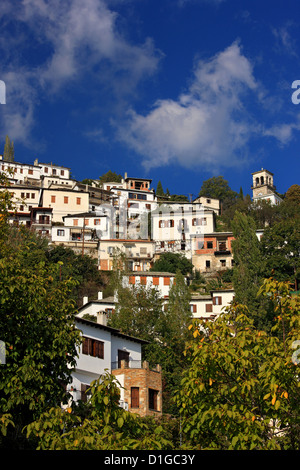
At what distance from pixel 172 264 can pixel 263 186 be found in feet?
189

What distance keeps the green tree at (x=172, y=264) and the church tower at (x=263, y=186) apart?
156 feet

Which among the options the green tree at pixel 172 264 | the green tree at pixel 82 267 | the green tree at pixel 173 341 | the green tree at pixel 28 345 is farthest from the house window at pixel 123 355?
the green tree at pixel 172 264

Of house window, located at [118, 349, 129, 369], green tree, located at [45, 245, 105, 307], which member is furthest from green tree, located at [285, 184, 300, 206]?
house window, located at [118, 349, 129, 369]

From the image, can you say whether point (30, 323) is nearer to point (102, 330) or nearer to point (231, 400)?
point (231, 400)

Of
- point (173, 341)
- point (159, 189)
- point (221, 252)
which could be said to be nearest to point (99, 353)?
point (173, 341)

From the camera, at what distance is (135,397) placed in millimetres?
35656

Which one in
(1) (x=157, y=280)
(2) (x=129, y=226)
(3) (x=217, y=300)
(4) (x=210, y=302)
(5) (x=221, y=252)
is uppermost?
(2) (x=129, y=226)

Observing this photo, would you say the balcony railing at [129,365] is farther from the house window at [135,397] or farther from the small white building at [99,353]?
the house window at [135,397]

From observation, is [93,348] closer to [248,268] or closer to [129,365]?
[129,365]

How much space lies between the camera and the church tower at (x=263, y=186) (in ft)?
410

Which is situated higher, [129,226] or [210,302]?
[129,226]

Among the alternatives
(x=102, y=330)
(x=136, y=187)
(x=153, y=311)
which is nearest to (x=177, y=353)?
(x=153, y=311)

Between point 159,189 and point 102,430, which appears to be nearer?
point 102,430

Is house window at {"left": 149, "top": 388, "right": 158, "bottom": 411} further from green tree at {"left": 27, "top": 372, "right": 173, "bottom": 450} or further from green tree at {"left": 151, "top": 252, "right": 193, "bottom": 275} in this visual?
green tree at {"left": 151, "top": 252, "right": 193, "bottom": 275}
